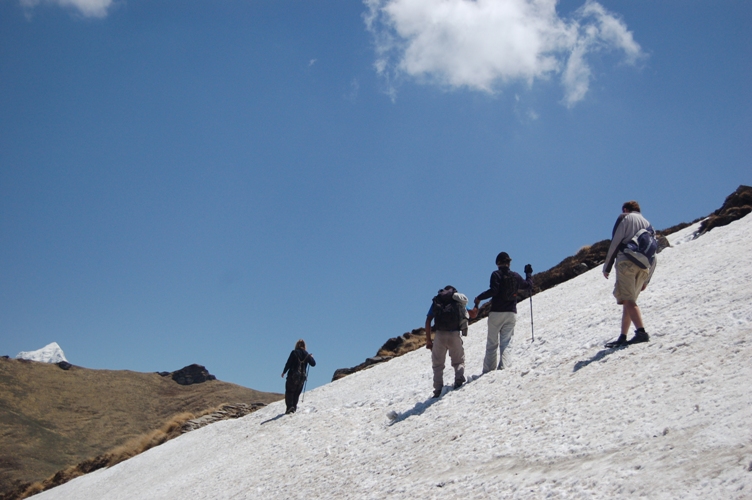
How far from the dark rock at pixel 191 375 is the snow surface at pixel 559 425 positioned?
77.3 meters

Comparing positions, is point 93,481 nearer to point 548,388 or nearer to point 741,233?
point 548,388

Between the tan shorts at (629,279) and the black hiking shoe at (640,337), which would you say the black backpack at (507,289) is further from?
the black hiking shoe at (640,337)

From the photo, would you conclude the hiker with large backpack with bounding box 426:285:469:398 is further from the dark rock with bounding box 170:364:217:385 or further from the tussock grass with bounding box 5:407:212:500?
the dark rock with bounding box 170:364:217:385

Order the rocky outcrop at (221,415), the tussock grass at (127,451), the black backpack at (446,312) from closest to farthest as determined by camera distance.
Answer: the black backpack at (446,312) < the rocky outcrop at (221,415) < the tussock grass at (127,451)

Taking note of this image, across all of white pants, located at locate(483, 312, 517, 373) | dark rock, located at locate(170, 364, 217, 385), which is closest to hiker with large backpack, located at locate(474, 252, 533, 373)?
white pants, located at locate(483, 312, 517, 373)

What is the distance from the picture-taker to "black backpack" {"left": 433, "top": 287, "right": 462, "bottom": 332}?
1016 centimetres

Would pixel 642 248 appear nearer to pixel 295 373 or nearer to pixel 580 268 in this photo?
pixel 295 373

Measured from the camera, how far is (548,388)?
792 centimetres

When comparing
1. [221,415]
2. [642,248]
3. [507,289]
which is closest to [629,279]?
[642,248]

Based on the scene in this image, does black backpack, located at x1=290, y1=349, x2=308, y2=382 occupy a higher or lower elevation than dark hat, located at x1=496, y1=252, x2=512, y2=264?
lower

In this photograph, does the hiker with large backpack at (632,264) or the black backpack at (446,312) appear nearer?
the hiker with large backpack at (632,264)

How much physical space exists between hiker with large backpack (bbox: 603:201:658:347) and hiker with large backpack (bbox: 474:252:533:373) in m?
1.97

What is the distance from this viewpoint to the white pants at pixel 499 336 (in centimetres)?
1002

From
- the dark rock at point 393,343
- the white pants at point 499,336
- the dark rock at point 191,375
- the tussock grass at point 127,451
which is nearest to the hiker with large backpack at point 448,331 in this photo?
the white pants at point 499,336
